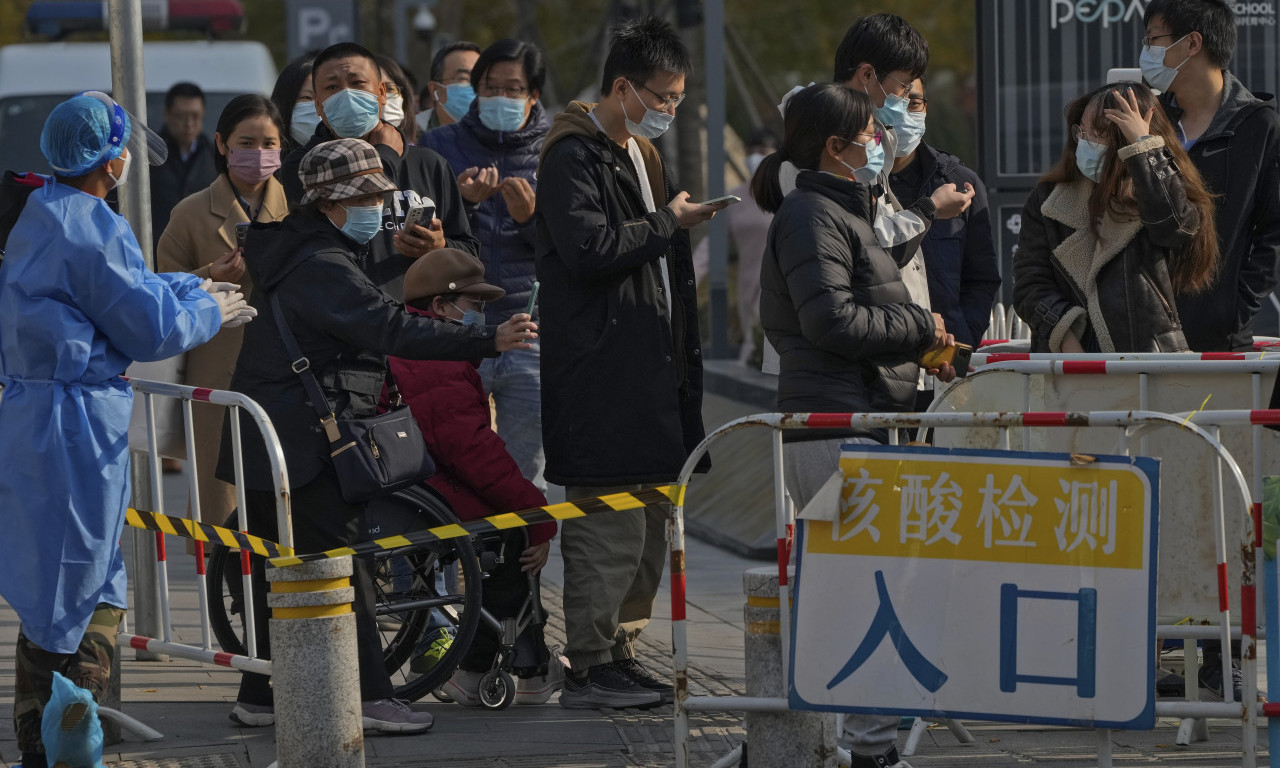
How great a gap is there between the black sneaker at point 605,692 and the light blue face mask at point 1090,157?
83.2 inches

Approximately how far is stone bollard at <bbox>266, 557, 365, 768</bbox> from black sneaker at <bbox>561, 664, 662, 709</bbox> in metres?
1.31

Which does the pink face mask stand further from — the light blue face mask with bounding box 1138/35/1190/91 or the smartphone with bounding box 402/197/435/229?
the light blue face mask with bounding box 1138/35/1190/91

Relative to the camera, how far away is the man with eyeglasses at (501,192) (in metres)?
7.48

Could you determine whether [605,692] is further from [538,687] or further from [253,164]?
[253,164]

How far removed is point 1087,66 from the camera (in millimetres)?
9422

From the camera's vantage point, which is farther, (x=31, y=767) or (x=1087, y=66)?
(x=1087, y=66)

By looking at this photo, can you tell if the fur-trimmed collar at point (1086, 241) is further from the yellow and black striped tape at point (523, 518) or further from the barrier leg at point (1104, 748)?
the barrier leg at point (1104, 748)

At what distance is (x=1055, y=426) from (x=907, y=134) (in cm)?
193

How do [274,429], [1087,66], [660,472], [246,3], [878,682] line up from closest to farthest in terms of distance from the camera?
[878,682]
[274,429]
[660,472]
[1087,66]
[246,3]

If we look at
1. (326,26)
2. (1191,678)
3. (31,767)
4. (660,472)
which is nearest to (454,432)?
(660,472)

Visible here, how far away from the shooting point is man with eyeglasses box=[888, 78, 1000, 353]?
632cm

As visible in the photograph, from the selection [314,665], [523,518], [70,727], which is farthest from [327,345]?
[70,727]

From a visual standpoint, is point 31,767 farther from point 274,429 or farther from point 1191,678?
point 1191,678

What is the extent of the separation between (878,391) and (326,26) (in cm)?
1291
